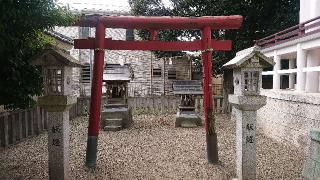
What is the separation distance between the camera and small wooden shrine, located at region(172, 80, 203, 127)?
1541 cm

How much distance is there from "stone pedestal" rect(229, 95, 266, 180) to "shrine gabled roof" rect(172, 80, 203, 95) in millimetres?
8978

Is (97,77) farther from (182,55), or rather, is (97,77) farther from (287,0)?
(182,55)

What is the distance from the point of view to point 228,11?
20828 millimetres

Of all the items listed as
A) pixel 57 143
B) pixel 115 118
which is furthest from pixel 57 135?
pixel 115 118

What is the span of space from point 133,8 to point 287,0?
11078mm

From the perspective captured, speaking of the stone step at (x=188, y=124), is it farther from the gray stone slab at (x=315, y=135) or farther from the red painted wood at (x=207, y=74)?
the gray stone slab at (x=315, y=135)

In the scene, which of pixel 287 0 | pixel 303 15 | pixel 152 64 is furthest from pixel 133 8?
pixel 303 15

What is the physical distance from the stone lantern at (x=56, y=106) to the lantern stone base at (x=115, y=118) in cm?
791

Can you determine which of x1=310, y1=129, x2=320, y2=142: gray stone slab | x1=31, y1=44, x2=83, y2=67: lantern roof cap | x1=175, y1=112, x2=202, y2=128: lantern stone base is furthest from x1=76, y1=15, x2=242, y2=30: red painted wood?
x1=175, y1=112, x2=202, y2=128: lantern stone base

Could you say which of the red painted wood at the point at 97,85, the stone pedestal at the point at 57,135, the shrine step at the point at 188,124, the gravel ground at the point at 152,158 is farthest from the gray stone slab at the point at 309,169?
the shrine step at the point at 188,124

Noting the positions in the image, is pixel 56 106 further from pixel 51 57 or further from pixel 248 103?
pixel 248 103

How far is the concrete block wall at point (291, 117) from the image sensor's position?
29.6 feet

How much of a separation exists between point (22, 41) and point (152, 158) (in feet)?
16.0

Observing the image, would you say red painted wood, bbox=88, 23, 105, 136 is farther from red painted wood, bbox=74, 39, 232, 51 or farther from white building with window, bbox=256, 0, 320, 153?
white building with window, bbox=256, 0, 320, 153
